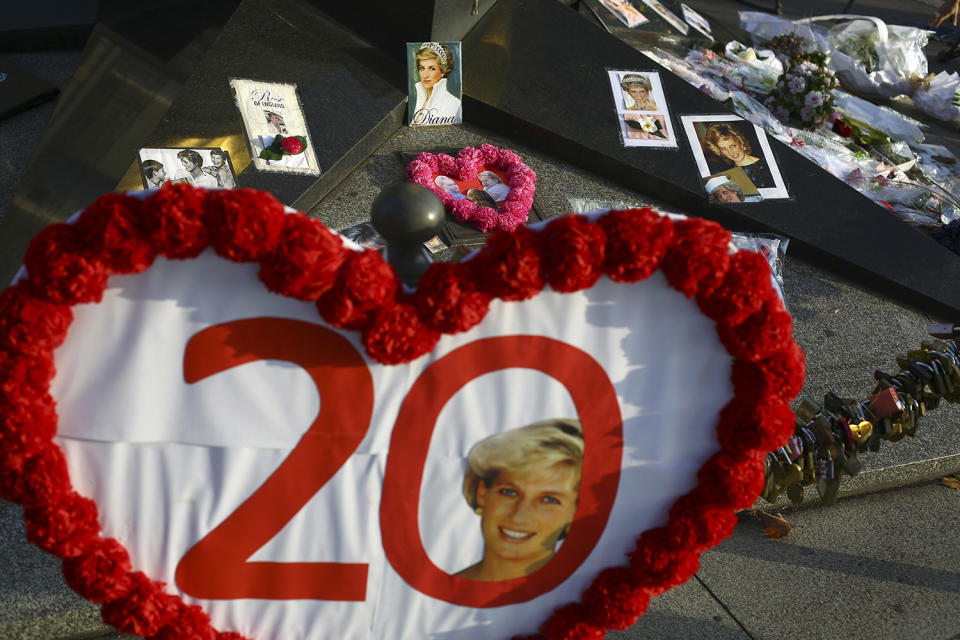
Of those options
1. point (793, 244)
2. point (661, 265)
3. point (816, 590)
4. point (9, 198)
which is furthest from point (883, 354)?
point (9, 198)

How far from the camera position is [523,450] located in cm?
139

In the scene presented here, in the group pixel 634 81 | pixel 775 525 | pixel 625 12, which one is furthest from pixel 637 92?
pixel 775 525

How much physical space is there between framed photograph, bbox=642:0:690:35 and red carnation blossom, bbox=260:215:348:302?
4562 millimetres

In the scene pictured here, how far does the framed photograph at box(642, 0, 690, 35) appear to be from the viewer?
514cm

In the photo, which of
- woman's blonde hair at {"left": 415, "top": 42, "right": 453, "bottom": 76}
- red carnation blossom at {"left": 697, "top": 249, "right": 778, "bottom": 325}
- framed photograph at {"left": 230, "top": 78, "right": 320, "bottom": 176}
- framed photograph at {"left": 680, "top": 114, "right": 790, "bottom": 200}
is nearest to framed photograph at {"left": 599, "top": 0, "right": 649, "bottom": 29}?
framed photograph at {"left": 680, "top": 114, "right": 790, "bottom": 200}

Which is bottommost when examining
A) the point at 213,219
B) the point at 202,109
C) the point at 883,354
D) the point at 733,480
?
the point at 883,354

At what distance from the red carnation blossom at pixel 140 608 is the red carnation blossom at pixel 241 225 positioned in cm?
61

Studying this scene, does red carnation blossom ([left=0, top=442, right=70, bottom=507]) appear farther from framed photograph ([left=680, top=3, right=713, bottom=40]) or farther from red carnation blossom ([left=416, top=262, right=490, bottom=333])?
framed photograph ([left=680, top=3, right=713, bottom=40])

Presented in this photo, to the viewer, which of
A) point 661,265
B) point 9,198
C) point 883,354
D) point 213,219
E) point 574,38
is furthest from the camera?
point 574,38

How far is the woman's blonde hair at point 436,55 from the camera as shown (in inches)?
129

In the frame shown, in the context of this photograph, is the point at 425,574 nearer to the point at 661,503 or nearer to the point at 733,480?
the point at 661,503

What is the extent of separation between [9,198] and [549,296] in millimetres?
2515

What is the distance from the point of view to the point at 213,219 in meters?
1.16

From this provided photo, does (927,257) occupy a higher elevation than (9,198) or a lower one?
lower
